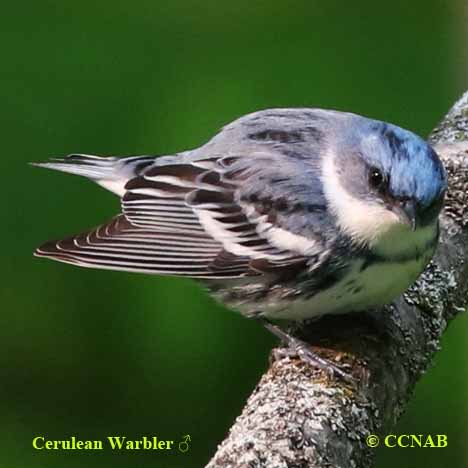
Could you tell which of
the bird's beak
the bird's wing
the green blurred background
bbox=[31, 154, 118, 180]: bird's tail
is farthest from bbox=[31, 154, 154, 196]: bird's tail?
the bird's beak

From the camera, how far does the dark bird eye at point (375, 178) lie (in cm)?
209

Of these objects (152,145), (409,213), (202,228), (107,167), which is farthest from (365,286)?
(152,145)

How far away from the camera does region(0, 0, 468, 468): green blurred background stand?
9.72ft

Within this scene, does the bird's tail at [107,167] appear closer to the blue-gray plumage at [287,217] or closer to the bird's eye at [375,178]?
the blue-gray plumage at [287,217]

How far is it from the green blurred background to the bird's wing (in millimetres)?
689

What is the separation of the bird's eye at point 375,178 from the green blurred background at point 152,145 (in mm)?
938

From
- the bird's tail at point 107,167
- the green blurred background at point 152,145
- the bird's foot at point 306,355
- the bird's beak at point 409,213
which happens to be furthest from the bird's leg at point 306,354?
the green blurred background at point 152,145

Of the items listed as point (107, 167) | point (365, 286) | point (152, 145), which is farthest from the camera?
point (152, 145)

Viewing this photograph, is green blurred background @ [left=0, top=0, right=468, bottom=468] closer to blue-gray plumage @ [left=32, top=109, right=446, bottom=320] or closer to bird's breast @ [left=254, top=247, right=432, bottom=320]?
blue-gray plumage @ [left=32, top=109, right=446, bottom=320]

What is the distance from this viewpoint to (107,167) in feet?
8.48

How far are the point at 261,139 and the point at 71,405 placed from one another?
996 millimetres

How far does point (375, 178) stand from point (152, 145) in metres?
1.26

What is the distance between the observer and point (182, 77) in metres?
3.44

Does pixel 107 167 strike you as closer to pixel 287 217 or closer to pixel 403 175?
pixel 287 217
